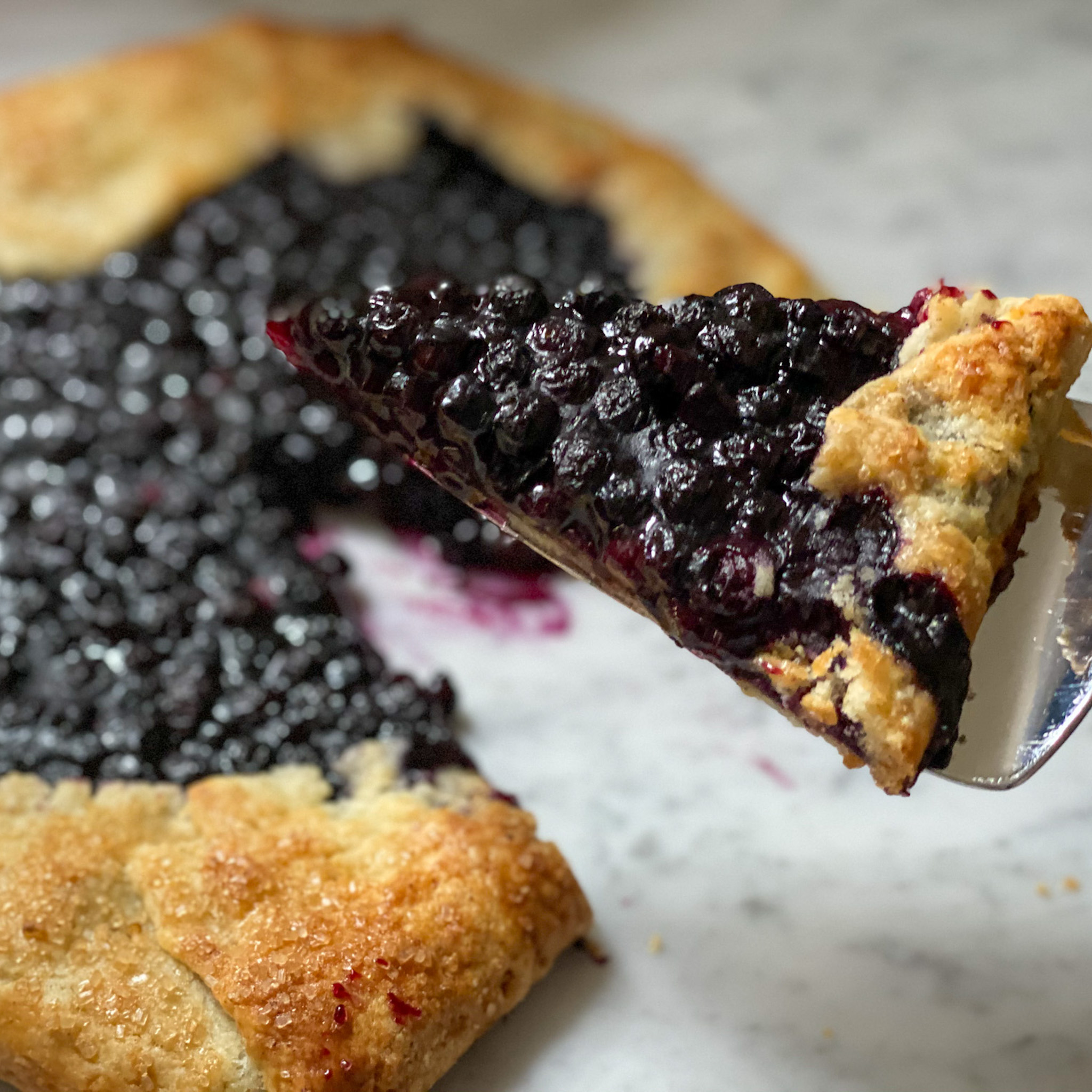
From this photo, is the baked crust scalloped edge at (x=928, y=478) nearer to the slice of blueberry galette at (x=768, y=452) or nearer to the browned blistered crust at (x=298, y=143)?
the slice of blueberry galette at (x=768, y=452)

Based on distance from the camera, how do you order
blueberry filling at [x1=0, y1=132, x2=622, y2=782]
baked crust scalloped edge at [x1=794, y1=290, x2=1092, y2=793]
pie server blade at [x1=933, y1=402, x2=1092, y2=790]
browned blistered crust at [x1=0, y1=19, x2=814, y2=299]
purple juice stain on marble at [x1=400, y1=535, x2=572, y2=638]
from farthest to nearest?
browned blistered crust at [x1=0, y1=19, x2=814, y2=299]
purple juice stain on marble at [x1=400, y1=535, x2=572, y2=638]
blueberry filling at [x1=0, y1=132, x2=622, y2=782]
pie server blade at [x1=933, y1=402, x2=1092, y2=790]
baked crust scalloped edge at [x1=794, y1=290, x2=1092, y2=793]

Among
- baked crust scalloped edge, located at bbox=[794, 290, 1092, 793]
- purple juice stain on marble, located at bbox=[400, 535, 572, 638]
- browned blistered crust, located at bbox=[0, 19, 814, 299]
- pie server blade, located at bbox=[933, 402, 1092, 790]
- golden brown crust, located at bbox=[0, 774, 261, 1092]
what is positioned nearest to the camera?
baked crust scalloped edge, located at bbox=[794, 290, 1092, 793]

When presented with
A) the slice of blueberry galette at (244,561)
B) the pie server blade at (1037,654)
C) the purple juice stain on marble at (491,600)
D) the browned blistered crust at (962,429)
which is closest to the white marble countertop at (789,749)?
the purple juice stain on marble at (491,600)

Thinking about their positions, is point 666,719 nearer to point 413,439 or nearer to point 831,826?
point 831,826

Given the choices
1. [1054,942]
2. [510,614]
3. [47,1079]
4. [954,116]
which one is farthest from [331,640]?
[954,116]

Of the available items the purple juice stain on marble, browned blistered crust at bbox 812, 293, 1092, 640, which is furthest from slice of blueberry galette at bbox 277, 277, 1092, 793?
the purple juice stain on marble

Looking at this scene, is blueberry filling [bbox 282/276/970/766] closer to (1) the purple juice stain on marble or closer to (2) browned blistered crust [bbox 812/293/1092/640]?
(2) browned blistered crust [bbox 812/293/1092/640]
